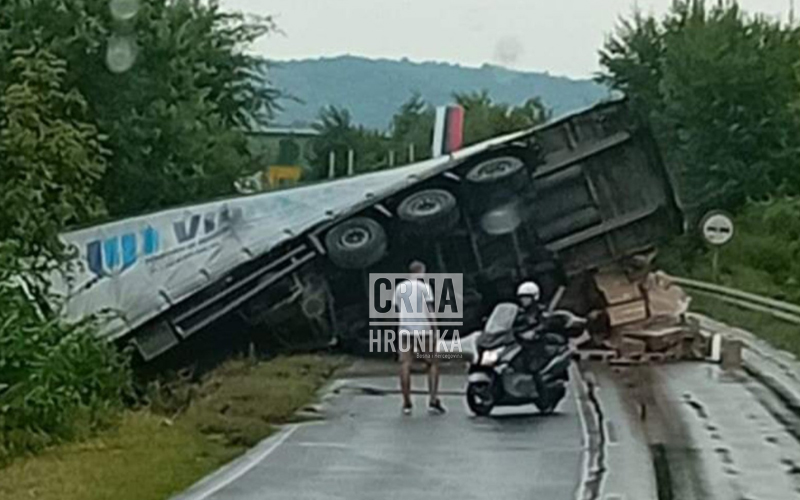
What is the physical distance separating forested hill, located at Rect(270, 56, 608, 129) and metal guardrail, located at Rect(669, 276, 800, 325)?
35.8 meters

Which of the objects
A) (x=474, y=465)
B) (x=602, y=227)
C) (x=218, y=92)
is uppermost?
(x=218, y=92)

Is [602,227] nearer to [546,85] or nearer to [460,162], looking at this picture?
[460,162]

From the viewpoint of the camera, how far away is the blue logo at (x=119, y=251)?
28.9 meters

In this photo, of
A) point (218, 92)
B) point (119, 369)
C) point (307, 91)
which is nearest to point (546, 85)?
point (307, 91)

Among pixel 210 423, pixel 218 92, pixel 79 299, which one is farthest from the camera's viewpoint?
pixel 218 92

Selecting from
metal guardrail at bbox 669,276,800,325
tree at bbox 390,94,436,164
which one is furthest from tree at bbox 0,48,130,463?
tree at bbox 390,94,436,164

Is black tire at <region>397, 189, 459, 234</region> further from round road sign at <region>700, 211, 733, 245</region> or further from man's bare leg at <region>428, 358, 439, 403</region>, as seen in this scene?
round road sign at <region>700, 211, 733, 245</region>

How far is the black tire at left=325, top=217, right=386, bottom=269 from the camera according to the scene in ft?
94.1

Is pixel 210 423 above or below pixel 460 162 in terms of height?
below

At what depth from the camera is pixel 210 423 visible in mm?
19531

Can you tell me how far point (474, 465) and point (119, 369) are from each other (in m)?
6.63

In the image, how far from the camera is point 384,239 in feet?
94.7

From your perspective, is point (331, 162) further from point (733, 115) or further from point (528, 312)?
point (528, 312)

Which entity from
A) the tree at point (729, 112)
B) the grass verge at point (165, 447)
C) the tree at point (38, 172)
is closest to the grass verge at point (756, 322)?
the grass verge at point (165, 447)
